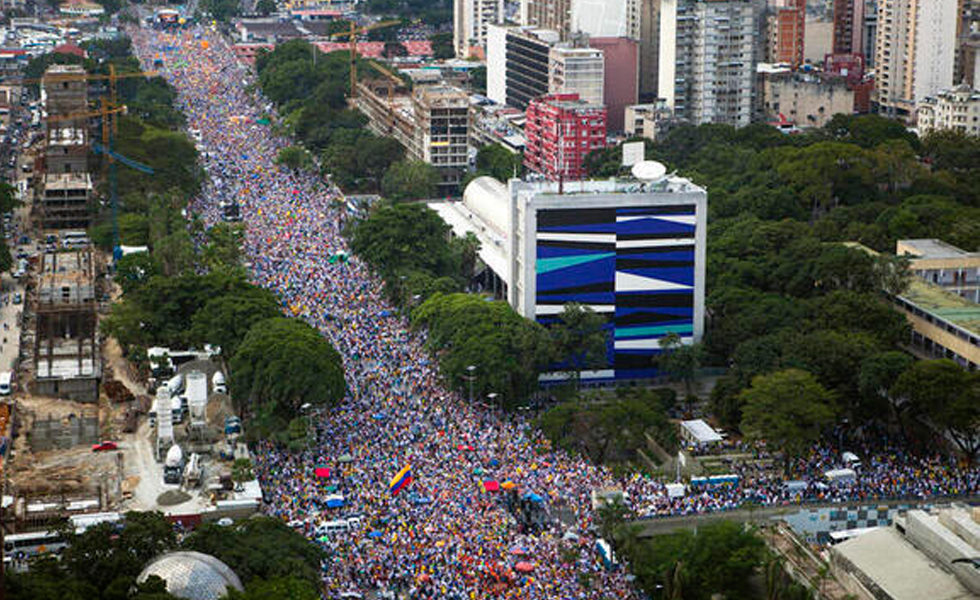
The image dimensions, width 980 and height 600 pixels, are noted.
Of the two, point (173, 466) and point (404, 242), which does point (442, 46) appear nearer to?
point (404, 242)

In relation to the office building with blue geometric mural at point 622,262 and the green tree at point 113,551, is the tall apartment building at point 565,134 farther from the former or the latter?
the green tree at point 113,551

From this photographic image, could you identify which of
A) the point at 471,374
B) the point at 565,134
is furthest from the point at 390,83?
the point at 471,374

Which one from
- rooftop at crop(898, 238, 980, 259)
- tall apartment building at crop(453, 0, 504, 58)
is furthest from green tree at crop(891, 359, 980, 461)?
tall apartment building at crop(453, 0, 504, 58)

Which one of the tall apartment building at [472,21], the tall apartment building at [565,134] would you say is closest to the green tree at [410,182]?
the tall apartment building at [565,134]

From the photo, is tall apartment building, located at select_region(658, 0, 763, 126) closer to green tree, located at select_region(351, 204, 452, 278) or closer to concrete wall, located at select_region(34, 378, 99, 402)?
green tree, located at select_region(351, 204, 452, 278)

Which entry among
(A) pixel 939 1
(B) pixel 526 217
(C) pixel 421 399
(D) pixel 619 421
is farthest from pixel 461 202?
(A) pixel 939 1

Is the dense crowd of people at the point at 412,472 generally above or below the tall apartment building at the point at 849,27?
below
